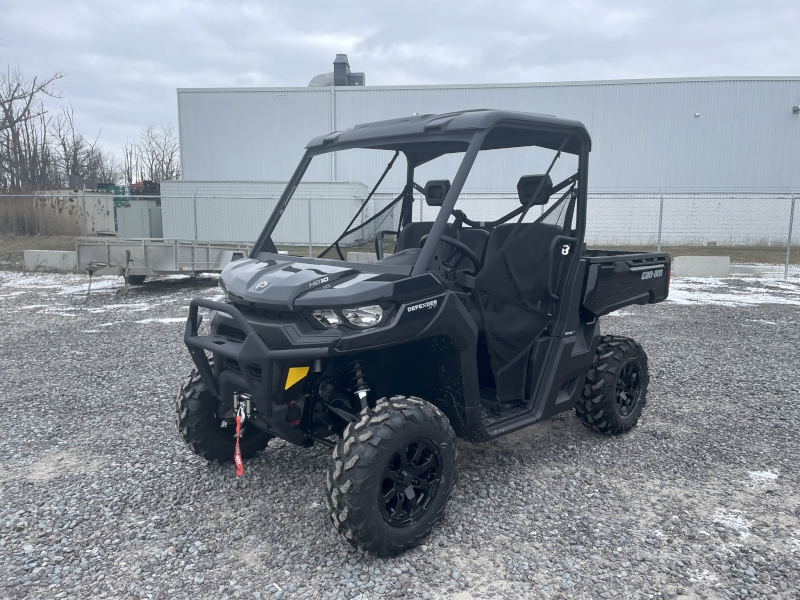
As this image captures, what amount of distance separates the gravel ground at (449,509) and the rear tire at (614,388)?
15cm

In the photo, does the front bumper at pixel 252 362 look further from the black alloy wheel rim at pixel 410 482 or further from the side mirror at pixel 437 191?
the side mirror at pixel 437 191

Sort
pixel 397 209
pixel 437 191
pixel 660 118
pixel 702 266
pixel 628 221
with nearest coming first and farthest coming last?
pixel 437 191, pixel 397 209, pixel 702 266, pixel 628 221, pixel 660 118

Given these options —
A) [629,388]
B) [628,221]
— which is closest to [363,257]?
[629,388]

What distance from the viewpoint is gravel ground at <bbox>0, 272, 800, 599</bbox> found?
2854 mm

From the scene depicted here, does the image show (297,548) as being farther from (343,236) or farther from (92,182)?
(92,182)

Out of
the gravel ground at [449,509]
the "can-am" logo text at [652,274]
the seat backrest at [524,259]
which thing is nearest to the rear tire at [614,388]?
the gravel ground at [449,509]

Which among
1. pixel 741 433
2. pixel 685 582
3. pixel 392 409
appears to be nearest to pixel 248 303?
pixel 392 409

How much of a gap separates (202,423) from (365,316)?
1505 millimetres

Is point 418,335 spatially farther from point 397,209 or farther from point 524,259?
point 397,209

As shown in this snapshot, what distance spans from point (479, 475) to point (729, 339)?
5.53 meters

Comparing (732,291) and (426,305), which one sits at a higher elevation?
(426,305)

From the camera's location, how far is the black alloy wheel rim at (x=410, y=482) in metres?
3.04

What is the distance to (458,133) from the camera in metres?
3.44

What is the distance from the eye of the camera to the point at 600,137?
2320 centimetres
